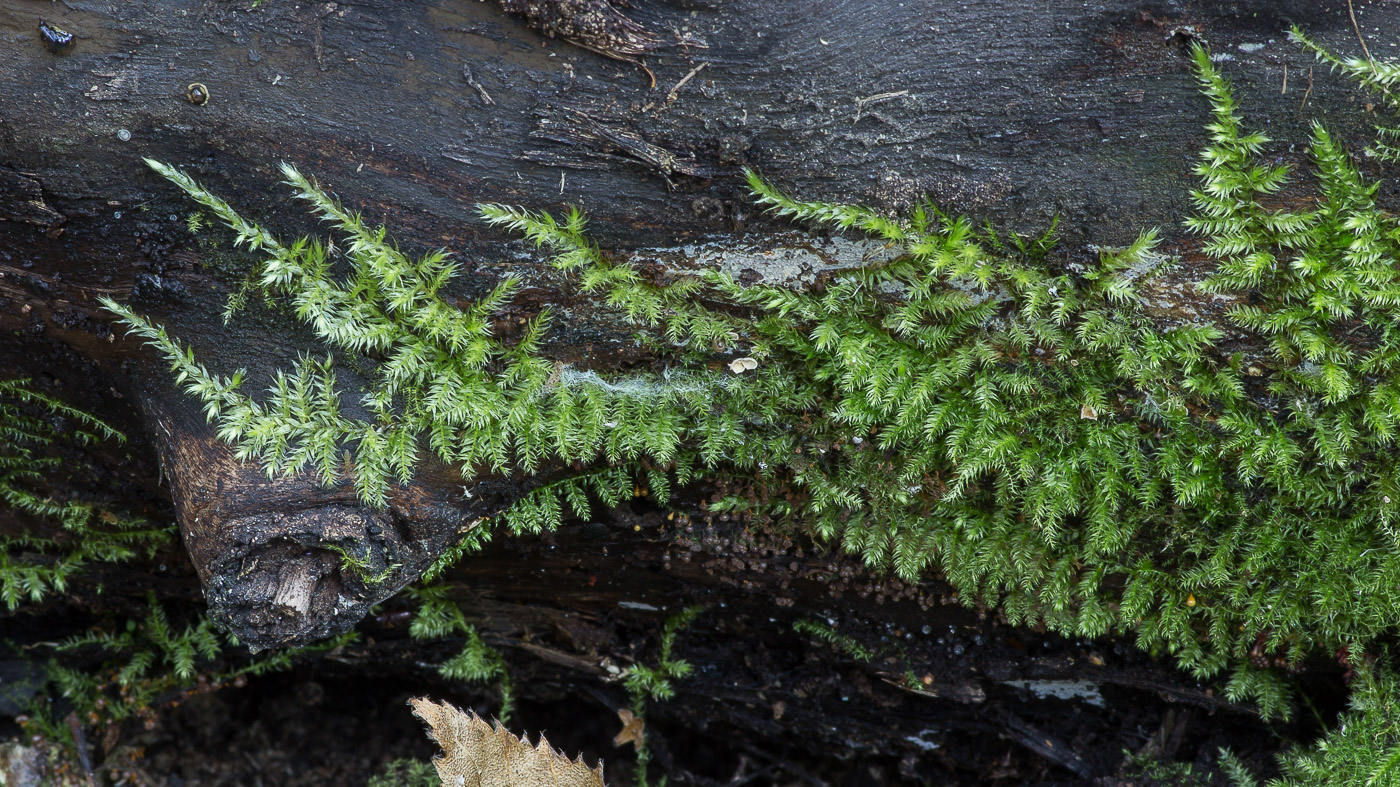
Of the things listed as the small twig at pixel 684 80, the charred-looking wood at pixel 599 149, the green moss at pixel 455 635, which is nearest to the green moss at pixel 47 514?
the green moss at pixel 455 635

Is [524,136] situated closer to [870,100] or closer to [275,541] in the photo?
[870,100]

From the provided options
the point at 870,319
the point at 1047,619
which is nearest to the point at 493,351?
the point at 870,319

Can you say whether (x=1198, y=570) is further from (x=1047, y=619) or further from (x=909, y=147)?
(x=909, y=147)

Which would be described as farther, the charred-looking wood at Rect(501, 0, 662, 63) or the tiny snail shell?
the charred-looking wood at Rect(501, 0, 662, 63)

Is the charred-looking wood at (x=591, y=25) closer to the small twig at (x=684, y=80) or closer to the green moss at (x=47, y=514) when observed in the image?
the small twig at (x=684, y=80)

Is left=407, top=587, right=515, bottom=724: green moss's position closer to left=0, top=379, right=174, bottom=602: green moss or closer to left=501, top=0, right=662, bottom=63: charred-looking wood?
left=0, top=379, right=174, bottom=602: green moss

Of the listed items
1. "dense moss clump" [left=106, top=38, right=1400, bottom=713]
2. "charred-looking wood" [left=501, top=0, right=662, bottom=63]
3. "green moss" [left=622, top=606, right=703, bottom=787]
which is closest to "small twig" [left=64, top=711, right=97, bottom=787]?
"dense moss clump" [left=106, top=38, right=1400, bottom=713]

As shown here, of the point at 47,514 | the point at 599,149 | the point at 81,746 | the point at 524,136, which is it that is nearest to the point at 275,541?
the point at 47,514
